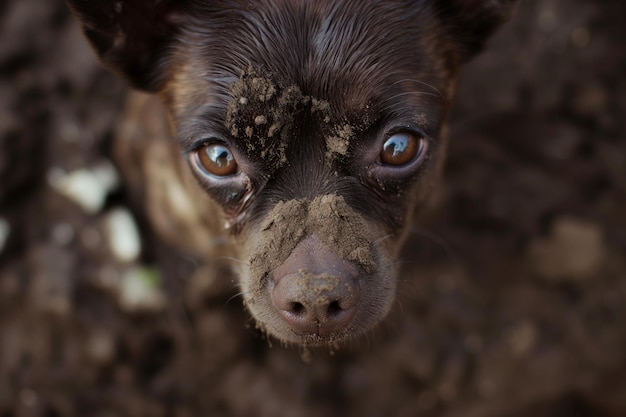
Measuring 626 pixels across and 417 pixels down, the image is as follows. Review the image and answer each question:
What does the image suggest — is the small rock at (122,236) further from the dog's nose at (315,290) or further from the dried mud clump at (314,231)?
the dog's nose at (315,290)

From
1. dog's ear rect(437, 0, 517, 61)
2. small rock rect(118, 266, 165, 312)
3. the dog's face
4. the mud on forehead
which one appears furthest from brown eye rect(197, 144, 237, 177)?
small rock rect(118, 266, 165, 312)

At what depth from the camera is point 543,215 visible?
12.3 ft

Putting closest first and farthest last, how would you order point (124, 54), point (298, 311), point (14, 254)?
point (298, 311) < point (124, 54) < point (14, 254)

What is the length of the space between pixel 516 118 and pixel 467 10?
137 centimetres

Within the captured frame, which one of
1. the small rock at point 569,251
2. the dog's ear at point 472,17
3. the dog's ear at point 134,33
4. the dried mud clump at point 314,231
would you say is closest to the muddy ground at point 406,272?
the small rock at point 569,251

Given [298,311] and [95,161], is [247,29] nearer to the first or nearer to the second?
[298,311]

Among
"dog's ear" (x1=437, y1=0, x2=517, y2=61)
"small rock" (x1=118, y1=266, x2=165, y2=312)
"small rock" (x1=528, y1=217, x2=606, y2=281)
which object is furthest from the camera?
"small rock" (x1=528, y1=217, x2=606, y2=281)

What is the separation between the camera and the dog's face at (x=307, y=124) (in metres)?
2.10

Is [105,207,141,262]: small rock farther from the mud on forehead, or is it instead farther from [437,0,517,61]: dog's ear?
[437,0,517,61]: dog's ear

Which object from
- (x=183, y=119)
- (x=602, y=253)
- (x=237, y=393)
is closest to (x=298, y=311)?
(x=183, y=119)

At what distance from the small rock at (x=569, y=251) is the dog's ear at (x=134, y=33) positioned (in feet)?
7.61

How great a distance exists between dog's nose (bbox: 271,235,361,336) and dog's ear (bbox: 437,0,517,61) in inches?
41.1

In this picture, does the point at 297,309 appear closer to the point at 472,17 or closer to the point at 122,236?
the point at 472,17

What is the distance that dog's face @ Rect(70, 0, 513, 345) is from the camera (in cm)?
210
